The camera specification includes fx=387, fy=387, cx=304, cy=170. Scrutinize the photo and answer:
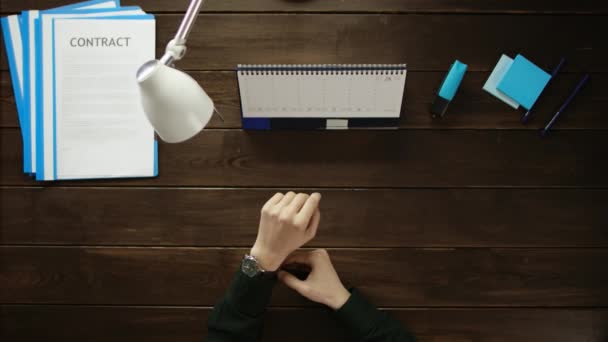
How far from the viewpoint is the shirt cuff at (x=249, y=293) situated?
0.78 meters

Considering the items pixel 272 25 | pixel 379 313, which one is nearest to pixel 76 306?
pixel 379 313

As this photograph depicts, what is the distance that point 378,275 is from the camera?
99 cm

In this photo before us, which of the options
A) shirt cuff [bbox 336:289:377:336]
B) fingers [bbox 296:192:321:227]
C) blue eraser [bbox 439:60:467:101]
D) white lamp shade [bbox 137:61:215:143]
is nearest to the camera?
white lamp shade [bbox 137:61:215:143]

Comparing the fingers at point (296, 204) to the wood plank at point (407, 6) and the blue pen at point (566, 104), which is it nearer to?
the wood plank at point (407, 6)

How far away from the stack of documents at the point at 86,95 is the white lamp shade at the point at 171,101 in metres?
0.46

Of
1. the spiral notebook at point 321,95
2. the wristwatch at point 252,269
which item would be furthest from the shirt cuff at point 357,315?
the spiral notebook at point 321,95

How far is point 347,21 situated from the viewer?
100 cm

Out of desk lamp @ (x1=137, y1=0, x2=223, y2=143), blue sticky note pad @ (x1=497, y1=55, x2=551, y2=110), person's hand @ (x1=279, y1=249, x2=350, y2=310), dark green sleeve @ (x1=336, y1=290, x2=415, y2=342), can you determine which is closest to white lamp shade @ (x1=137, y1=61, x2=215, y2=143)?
desk lamp @ (x1=137, y1=0, x2=223, y2=143)

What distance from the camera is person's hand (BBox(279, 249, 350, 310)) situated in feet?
2.89

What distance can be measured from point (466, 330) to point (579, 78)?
715 mm

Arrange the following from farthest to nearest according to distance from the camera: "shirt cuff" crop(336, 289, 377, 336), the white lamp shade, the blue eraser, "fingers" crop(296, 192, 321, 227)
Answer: the blue eraser < "shirt cuff" crop(336, 289, 377, 336) < "fingers" crop(296, 192, 321, 227) < the white lamp shade

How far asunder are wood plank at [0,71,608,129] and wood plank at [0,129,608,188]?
23 millimetres

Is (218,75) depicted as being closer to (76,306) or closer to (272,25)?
(272,25)

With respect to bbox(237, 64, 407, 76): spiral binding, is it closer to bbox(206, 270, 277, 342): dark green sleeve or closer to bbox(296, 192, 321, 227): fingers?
bbox(296, 192, 321, 227): fingers
